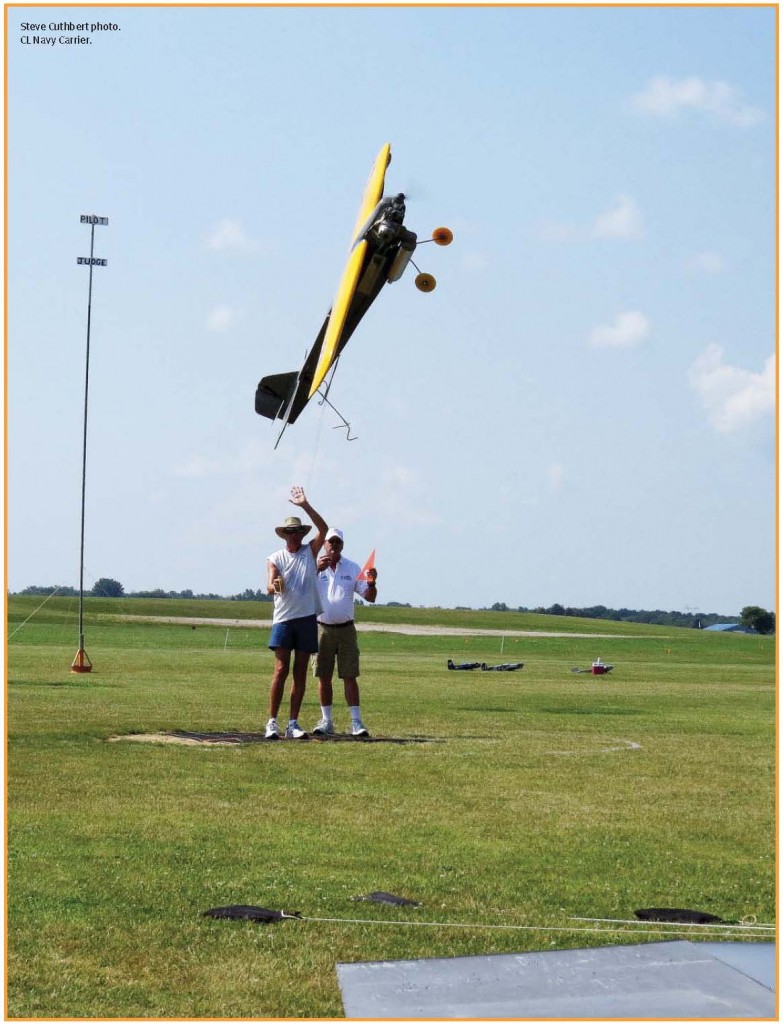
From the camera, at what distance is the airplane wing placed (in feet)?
48.0

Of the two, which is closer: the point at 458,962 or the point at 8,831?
the point at 458,962

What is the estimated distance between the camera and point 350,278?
14703 millimetres

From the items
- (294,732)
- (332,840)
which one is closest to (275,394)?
(294,732)

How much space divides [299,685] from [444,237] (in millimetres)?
4960

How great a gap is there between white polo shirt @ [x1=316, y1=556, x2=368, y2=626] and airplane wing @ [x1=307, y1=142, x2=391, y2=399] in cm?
254

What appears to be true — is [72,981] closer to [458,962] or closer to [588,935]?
[458,962]

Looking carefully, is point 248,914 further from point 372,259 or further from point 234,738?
point 372,259

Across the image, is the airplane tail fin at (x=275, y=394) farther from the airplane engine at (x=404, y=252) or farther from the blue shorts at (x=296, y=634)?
the blue shorts at (x=296, y=634)

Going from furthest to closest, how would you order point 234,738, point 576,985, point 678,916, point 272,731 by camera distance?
point 272,731 < point 234,738 < point 678,916 < point 576,985

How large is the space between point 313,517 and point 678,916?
7.67m

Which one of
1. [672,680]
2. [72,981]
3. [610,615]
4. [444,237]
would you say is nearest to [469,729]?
[444,237]

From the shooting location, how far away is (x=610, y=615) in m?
151

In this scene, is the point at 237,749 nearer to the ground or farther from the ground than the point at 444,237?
nearer to the ground

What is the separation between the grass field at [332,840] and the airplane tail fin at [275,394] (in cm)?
437
